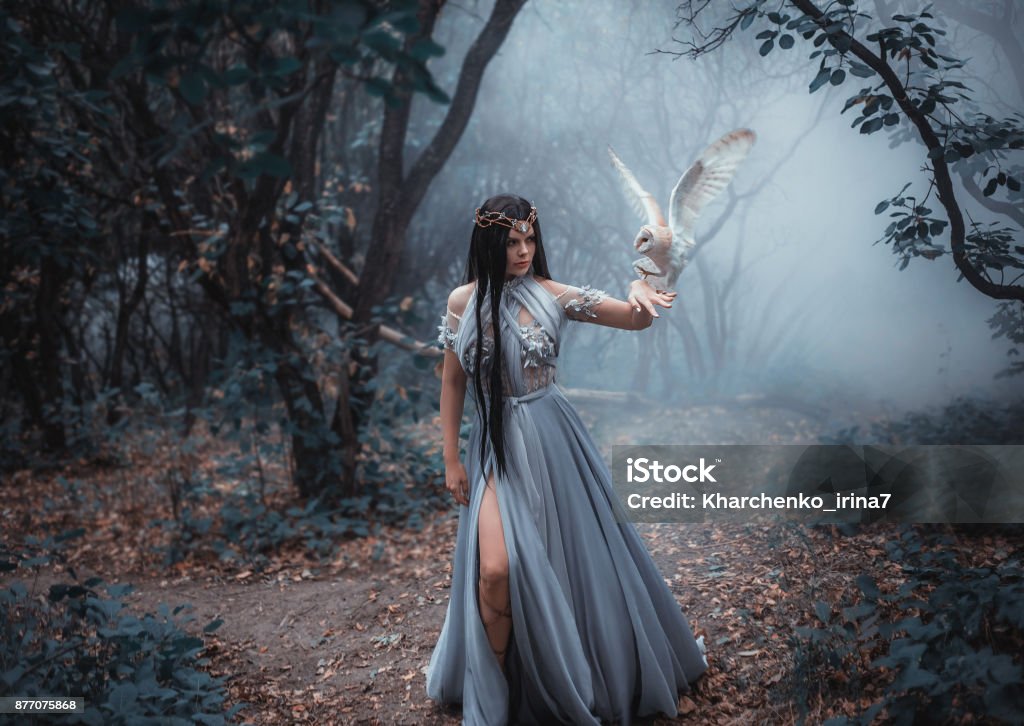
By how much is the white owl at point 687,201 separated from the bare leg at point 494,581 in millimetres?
906

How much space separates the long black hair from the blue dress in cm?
3

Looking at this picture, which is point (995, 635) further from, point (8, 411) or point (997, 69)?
point (8, 411)

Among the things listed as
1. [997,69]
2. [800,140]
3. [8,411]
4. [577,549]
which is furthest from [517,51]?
[577,549]

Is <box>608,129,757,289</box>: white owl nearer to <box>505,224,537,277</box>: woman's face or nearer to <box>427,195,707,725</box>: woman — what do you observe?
<box>427,195,707,725</box>: woman

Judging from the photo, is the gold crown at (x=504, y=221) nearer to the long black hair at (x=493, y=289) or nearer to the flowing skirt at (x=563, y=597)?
the long black hair at (x=493, y=289)

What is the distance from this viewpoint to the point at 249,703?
294cm

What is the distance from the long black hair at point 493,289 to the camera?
2.41 m

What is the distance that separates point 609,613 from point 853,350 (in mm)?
5302

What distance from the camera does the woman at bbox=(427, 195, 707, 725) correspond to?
2.37m

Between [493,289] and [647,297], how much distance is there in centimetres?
49

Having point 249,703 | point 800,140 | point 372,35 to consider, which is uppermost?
point 800,140

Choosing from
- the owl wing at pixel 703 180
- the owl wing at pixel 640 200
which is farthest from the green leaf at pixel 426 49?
the owl wing at pixel 703 180

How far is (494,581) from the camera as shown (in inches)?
92.0

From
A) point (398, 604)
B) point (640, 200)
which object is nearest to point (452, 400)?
point (640, 200)
